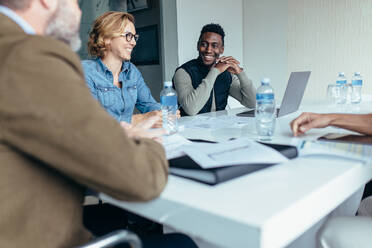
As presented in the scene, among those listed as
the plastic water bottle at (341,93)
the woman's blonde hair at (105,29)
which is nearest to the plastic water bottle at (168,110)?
the woman's blonde hair at (105,29)

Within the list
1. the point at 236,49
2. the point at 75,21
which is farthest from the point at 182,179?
the point at 236,49

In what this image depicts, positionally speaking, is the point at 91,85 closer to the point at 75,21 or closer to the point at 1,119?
the point at 75,21

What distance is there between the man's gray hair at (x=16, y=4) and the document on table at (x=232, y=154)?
1.75ft

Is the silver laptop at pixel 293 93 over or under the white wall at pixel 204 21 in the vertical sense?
under

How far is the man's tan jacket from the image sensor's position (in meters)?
0.60

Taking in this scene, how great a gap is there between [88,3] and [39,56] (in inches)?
133

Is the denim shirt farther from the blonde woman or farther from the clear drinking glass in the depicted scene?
the clear drinking glass

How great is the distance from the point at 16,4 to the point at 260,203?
2.27ft

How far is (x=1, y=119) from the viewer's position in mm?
622

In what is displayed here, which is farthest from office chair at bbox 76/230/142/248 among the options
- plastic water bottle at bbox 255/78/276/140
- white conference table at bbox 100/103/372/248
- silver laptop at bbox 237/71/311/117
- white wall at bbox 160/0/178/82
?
white wall at bbox 160/0/178/82

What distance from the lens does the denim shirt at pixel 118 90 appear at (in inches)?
79.7

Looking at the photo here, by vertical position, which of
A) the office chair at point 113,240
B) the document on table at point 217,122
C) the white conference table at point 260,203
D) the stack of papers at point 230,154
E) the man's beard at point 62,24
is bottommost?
the office chair at point 113,240

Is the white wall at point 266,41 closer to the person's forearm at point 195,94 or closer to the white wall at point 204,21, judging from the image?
the white wall at point 204,21

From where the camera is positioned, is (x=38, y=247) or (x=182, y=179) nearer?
(x=38, y=247)
